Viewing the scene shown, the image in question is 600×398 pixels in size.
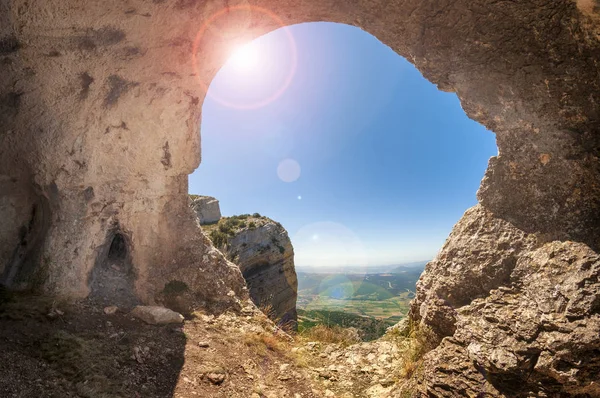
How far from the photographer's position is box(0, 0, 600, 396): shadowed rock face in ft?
15.5

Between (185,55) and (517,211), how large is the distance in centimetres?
884

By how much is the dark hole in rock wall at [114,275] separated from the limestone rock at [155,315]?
61 centimetres

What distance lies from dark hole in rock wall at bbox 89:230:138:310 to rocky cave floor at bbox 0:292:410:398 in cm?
55

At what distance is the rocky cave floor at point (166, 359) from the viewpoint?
438 centimetres

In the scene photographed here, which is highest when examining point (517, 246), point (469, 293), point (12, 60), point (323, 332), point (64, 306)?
point (12, 60)

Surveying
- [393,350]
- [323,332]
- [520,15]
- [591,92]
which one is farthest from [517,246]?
[323,332]

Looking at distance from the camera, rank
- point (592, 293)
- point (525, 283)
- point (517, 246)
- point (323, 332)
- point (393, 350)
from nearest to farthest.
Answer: point (592, 293)
point (525, 283)
point (517, 246)
point (393, 350)
point (323, 332)

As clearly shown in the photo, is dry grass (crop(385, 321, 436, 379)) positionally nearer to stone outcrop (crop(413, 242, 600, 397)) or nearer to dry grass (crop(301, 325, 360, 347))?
stone outcrop (crop(413, 242, 600, 397))

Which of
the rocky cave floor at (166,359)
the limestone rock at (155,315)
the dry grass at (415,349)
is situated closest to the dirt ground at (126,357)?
the rocky cave floor at (166,359)

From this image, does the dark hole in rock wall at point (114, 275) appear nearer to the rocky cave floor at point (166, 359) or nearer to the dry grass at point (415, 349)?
the rocky cave floor at point (166, 359)

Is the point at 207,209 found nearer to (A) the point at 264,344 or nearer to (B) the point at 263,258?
(B) the point at 263,258

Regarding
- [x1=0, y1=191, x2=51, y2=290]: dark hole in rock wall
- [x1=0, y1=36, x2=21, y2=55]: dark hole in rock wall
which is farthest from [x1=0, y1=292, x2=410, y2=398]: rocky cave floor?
[x1=0, y1=36, x2=21, y2=55]: dark hole in rock wall

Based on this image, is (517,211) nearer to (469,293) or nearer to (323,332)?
(469,293)

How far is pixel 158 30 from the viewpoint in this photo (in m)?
7.52
